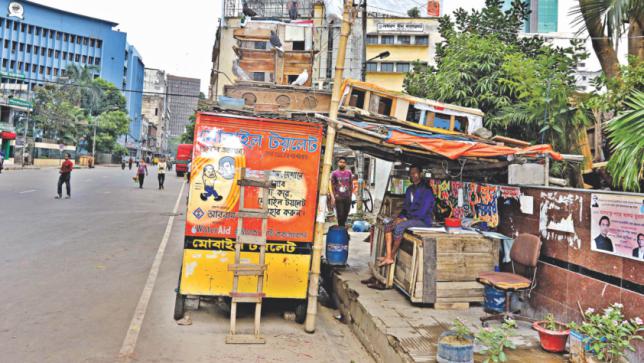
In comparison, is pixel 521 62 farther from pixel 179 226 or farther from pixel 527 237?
pixel 179 226

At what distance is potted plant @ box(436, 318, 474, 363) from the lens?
3521mm

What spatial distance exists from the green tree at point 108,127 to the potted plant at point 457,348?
67040 millimetres

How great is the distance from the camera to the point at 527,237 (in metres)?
4.96

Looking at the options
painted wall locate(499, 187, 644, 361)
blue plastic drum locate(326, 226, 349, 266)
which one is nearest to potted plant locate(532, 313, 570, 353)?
painted wall locate(499, 187, 644, 361)

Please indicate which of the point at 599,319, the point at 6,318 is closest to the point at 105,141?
the point at 6,318

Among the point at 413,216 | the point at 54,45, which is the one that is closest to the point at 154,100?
the point at 54,45

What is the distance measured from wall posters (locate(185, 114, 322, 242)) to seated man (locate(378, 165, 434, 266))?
4.46 feet

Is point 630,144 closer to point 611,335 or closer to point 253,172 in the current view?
point 611,335

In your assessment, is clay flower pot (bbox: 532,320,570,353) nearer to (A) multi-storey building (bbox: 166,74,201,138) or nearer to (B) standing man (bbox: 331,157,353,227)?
(B) standing man (bbox: 331,157,353,227)

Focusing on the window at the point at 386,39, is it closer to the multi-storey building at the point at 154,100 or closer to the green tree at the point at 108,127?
the green tree at the point at 108,127

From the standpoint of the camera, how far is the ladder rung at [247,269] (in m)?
4.72

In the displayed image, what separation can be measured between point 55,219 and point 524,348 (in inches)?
485

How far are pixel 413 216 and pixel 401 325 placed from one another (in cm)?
204

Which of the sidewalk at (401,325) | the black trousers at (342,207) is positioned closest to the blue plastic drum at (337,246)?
the sidewalk at (401,325)
